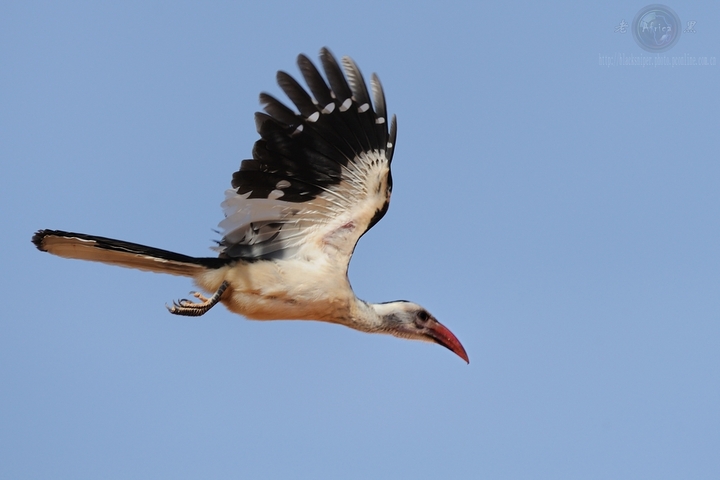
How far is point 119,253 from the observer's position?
8.02m

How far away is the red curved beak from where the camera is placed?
10.0 meters

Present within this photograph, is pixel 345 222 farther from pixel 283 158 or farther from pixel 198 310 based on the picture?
pixel 198 310

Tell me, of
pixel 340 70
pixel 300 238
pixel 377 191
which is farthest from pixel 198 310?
pixel 340 70

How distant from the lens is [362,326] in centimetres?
926

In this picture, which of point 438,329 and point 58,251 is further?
point 438,329

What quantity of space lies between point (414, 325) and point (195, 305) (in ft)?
8.73

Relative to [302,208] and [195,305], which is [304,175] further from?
[195,305]

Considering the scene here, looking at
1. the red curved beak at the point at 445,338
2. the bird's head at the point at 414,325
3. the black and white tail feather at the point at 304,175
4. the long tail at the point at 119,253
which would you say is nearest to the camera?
the long tail at the point at 119,253

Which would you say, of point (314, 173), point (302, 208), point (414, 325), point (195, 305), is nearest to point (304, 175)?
point (314, 173)

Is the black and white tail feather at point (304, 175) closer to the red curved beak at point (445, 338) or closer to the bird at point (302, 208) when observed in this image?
the bird at point (302, 208)

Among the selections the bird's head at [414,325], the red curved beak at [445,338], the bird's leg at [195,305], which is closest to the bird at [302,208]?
the bird's leg at [195,305]

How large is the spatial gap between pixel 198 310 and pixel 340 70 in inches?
105

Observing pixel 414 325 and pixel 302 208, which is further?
pixel 414 325

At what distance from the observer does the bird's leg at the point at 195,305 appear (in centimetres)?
831
